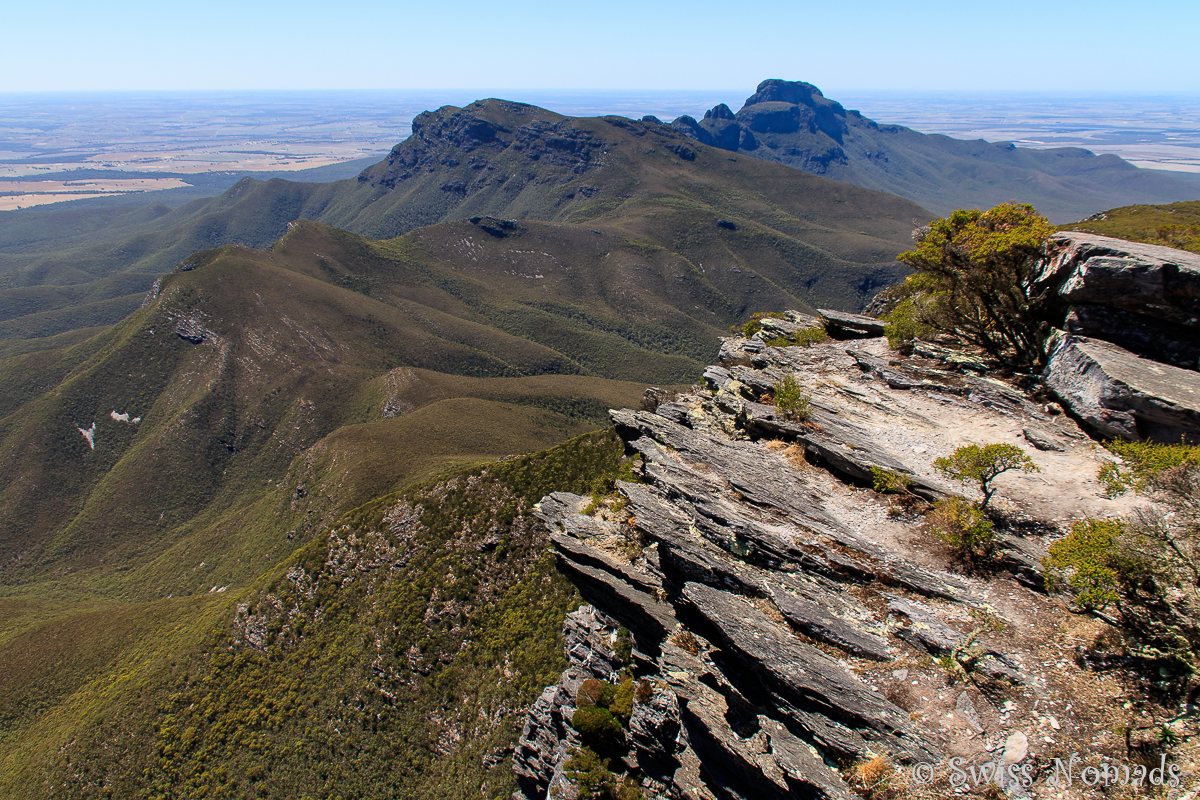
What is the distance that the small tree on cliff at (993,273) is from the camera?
26.5 meters

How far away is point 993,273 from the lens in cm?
2734

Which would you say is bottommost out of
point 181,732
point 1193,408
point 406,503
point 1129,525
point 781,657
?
point 181,732

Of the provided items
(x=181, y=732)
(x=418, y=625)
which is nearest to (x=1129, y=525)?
(x=418, y=625)

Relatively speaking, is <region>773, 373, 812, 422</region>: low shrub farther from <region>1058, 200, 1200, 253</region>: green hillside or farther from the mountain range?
<region>1058, 200, 1200, 253</region>: green hillside

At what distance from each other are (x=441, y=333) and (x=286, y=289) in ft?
172

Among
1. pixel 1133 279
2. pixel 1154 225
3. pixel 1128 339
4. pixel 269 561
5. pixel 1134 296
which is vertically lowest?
pixel 269 561

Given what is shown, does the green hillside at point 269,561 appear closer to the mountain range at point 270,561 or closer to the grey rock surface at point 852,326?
the mountain range at point 270,561

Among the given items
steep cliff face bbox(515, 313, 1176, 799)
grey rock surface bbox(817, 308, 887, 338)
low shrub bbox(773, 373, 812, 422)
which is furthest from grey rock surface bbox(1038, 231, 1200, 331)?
grey rock surface bbox(817, 308, 887, 338)

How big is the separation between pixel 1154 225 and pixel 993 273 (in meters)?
39.9

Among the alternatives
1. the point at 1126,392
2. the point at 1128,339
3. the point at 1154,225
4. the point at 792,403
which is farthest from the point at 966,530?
the point at 1154,225

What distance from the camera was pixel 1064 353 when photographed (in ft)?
79.0

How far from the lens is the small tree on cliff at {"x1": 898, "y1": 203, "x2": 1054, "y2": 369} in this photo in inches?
1044

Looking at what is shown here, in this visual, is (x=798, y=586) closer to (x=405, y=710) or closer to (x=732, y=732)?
(x=732, y=732)

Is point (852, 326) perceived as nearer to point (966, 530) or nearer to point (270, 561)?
point (966, 530)
